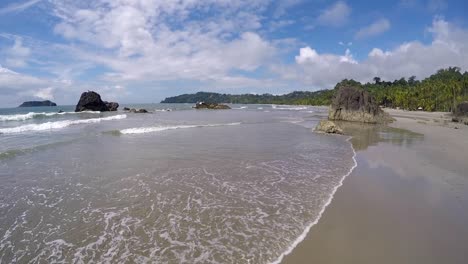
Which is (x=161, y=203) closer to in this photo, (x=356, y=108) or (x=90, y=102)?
(x=356, y=108)

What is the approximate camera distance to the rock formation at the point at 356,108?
126 ft

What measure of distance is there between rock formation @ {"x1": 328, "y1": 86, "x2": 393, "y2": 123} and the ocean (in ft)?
85.7

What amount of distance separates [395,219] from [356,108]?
35.5 metres

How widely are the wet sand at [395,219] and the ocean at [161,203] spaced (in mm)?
567

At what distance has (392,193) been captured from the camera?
8.84m

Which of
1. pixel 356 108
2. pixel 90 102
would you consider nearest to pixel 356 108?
pixel 356 108

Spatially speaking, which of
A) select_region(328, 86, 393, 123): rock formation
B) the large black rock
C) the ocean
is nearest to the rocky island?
select_region(328, 86, 393, 123): rock formation

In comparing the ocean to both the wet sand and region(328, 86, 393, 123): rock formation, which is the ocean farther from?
region(328, 86, 393, 123): rock formation

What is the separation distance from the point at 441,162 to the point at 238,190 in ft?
33.5

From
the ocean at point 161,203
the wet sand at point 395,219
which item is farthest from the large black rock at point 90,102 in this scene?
the wet sand at point 395,219

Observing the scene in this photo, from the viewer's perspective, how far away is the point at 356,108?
3953 centimetres

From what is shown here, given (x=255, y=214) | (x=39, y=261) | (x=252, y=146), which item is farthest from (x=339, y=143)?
(x=39, y=261)

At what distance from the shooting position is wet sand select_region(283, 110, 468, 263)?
17.7ft

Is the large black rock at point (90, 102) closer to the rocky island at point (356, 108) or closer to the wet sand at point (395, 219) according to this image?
the rocky island at point (356, 108)
